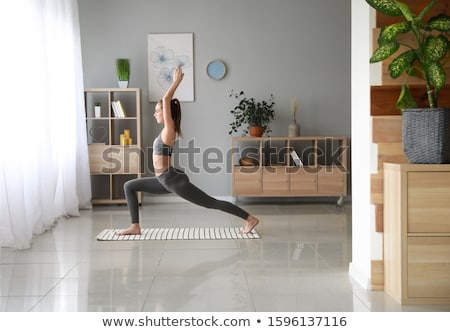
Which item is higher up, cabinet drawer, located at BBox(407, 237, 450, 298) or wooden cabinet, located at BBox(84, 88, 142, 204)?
wooden cabinet, located at BBox(84, 88, 142, 204)

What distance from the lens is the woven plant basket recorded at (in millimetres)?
3027

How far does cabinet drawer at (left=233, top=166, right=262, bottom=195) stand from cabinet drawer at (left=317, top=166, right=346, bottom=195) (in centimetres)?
76

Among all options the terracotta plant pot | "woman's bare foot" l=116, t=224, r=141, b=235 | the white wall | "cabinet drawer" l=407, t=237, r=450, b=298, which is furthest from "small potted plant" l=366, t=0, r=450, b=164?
the terracotta plant pot

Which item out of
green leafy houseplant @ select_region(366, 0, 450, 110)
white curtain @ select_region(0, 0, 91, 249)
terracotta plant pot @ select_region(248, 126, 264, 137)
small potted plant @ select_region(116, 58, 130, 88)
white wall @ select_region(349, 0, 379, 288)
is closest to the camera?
green leafy houseplant @ select_region(366, 0, 450, 110)

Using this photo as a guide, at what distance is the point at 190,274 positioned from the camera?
150 inches

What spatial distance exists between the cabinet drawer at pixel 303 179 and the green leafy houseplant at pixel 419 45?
14.6 ft

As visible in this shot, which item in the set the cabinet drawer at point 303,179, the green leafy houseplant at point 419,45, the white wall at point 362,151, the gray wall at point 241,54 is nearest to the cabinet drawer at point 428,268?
the white wall at point 362,151

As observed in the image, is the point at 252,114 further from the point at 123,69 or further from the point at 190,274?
the point at 190,274

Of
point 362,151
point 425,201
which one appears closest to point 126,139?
point 362,151

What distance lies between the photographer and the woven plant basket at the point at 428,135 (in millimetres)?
3027

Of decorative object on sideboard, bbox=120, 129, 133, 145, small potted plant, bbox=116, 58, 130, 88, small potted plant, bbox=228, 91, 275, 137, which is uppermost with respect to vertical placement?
small potted plant, bbox=116, 58, 130, 88

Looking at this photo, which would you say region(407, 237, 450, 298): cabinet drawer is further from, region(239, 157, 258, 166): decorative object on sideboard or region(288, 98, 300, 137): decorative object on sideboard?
region(288, 98, 300, 137): decorative object on sideboard

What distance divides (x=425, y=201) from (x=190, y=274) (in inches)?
59.5
